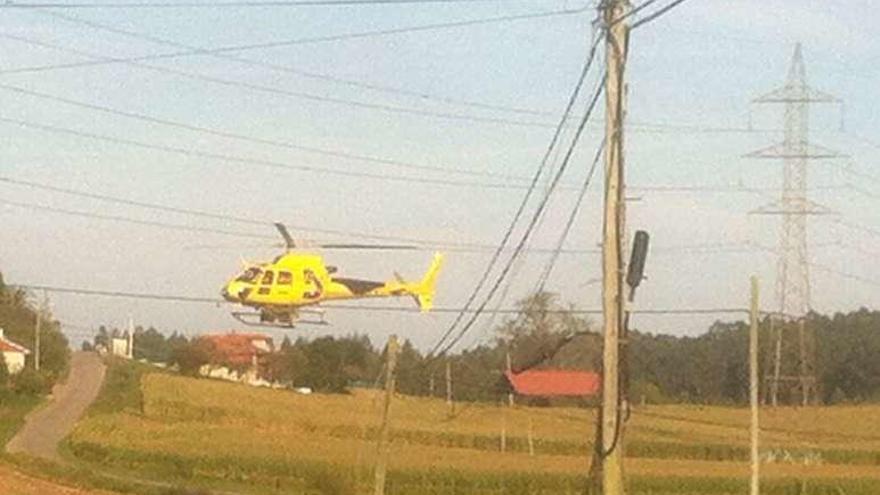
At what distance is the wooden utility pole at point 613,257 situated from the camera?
2312 centimetres

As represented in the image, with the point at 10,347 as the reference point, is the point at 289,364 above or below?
below

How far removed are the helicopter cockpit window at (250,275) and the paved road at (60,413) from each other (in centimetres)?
3417

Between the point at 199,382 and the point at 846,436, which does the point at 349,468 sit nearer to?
the point at 199,382

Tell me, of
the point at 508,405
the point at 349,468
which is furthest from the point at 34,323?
the point at 349,468

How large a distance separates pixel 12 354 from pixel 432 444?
34.7 meters

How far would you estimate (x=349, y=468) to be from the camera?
62.7 metres

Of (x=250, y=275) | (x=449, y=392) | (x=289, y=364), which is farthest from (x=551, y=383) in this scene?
(x=250, y=275)

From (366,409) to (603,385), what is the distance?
69768 mm

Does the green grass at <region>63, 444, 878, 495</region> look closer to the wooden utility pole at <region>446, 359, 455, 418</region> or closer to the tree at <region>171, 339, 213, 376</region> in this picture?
the wooden utility pole at <region>446, 359, 455, 418</region>

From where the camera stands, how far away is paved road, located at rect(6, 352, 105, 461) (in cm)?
7069

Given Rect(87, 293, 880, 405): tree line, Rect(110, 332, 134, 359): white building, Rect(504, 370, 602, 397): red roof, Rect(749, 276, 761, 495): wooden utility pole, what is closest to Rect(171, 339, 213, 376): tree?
Rect(87, 293, 880, 405): tree line

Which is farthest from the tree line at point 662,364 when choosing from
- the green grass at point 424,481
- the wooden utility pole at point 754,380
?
the wooden utility pole at point 754,380

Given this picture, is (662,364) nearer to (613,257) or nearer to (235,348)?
(235,348)

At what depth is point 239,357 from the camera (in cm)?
10281
